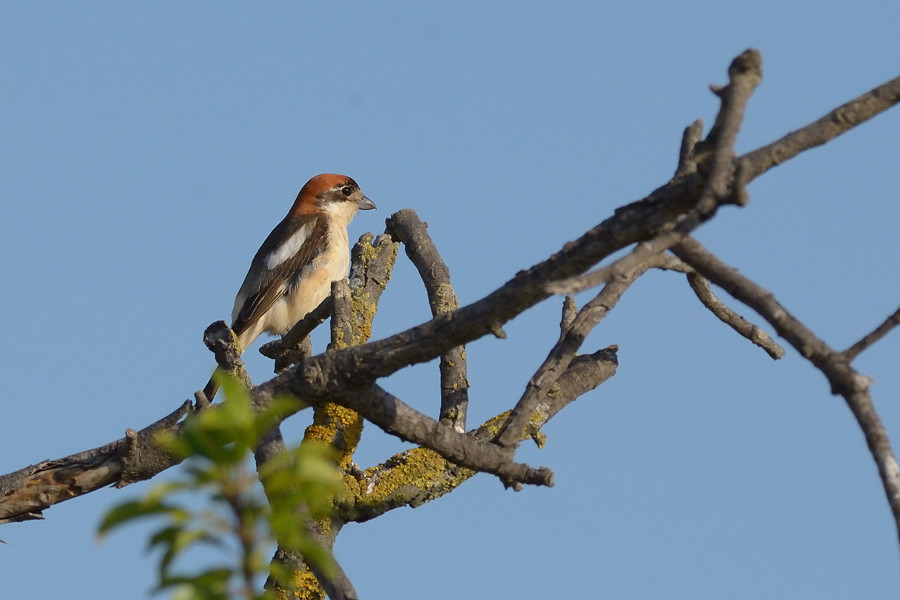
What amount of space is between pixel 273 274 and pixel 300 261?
0.92 ft

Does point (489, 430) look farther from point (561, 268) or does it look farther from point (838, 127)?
point (838, 127)

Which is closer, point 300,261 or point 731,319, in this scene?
point 731,319

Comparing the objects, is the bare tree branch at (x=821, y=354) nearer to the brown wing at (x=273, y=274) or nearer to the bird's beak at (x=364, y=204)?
the brown wing at (x=273, y=274)

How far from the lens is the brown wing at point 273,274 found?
31.3 ft

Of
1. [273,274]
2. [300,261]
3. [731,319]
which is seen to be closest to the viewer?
[731,319]

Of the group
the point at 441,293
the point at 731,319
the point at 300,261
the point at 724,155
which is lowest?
the point at 724,155

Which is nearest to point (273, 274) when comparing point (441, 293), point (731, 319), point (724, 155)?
point (441, 293)

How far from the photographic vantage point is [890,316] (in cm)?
267

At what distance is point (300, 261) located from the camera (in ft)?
32.4

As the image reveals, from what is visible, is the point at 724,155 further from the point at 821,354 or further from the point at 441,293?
the point at 441,293

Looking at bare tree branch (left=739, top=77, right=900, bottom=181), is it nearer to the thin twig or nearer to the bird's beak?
the thin twig

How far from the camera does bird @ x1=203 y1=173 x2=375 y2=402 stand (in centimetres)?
964

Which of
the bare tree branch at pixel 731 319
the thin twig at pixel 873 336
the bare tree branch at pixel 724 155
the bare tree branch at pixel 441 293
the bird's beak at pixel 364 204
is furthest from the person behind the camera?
the bird's beak at pixel 364 204

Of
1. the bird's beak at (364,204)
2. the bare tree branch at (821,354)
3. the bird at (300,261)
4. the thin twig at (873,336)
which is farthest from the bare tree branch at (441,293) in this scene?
the bird's beak at (364,204)
